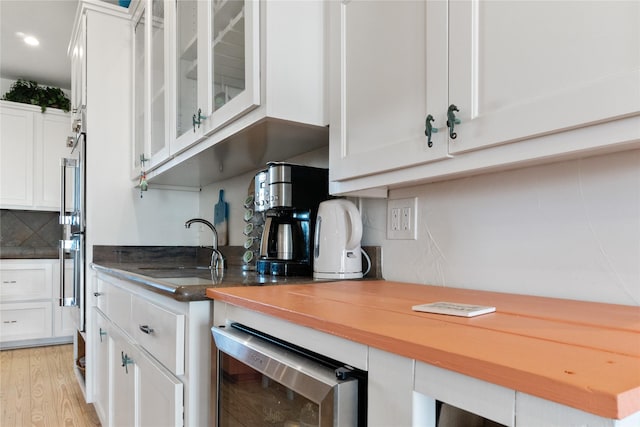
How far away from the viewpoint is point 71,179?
2.90 meters

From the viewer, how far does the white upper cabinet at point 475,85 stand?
655 mm

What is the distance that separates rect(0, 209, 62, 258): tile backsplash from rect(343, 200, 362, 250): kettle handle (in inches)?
155

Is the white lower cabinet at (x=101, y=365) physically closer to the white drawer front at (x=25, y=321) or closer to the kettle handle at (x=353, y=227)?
the kettle handle at (x=353, y=227)

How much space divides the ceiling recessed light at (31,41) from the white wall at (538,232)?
3.66 m

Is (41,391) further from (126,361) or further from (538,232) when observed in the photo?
(538,232)

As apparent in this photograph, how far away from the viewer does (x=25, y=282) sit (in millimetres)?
3838

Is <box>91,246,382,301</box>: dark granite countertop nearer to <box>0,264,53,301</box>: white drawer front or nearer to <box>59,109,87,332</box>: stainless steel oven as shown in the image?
<box>59,109,87,332</box>: stainless steel oven

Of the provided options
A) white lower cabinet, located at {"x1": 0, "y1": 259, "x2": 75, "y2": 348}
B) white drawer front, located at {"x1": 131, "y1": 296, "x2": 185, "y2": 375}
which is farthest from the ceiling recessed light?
white drawer front, located at {"x1": 131, "y1": 296, "x2": 185, "y2": 375}

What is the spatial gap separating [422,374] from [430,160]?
0.53 meters

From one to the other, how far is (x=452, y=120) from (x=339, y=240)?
0.56 metres

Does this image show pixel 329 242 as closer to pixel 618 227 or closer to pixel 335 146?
pixel 335 146

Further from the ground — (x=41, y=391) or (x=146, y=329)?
(x=146, y=329)

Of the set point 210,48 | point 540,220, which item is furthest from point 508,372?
point 210,48

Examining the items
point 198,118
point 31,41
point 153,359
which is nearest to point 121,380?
point 153,359
